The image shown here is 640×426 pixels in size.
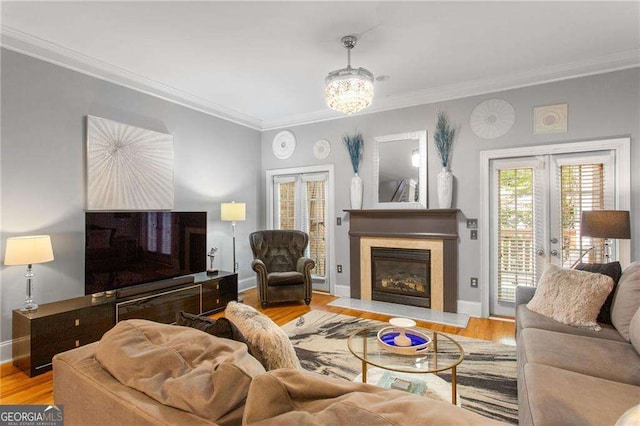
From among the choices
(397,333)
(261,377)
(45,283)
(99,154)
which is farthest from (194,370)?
(99,154)

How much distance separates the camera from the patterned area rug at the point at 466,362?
2.15 metres

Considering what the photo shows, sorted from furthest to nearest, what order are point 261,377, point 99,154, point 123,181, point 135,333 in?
point 123,181
point 99,154
point 135,333
point 261,377

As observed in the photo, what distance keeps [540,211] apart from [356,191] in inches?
87.8

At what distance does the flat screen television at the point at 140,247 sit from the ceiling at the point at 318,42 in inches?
61.3

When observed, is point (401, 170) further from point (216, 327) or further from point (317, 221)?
point (216, 327)

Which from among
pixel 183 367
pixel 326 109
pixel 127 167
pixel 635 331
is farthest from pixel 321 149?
pixel 183 367

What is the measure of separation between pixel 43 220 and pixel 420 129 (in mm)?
4276

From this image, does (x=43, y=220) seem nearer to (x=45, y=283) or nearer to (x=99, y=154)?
(x=45, y=283)

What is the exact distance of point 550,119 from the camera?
3584 mm

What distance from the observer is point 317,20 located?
2.61 m

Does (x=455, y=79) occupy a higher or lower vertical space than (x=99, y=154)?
higher

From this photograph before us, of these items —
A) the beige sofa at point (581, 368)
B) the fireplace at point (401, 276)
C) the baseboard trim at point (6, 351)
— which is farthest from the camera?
the fireplace at point (401, 276)

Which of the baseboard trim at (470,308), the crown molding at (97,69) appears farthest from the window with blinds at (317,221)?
the baseboard trim at (470,308)

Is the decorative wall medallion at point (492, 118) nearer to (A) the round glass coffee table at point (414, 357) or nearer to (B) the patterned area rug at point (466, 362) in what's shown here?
(B) the patterned area rug at point (466, 362)
